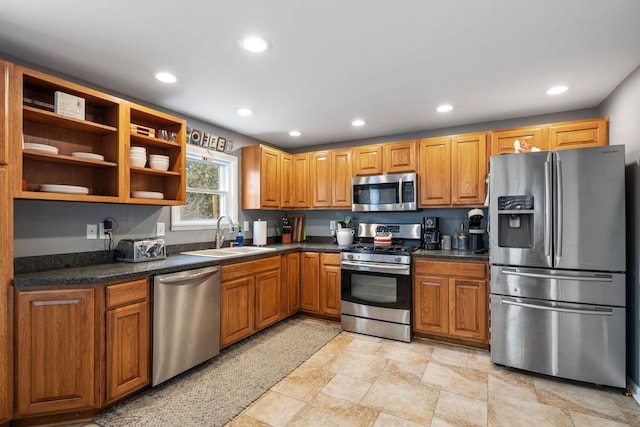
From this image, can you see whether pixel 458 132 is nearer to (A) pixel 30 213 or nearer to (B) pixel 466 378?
(B) pixel 466 378

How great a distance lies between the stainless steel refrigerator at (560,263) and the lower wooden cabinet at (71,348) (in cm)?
298

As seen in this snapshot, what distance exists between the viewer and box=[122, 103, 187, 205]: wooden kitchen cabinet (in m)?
2.73

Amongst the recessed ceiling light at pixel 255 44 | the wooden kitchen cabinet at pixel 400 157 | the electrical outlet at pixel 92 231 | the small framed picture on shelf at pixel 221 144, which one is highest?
the recessed ceiling light at pixel 255 44

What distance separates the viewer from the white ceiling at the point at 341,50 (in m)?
1.69

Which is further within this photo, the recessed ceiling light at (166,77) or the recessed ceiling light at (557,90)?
the recessed ceiling light at (557,90)

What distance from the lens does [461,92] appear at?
2.78 meters

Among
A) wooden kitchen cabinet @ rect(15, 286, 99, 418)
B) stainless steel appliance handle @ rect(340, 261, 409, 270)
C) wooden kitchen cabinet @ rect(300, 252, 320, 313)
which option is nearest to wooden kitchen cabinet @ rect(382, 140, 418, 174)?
stainless steel appliance handle @ rect(340, 261, 409, 270)

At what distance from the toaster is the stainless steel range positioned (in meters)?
1.96

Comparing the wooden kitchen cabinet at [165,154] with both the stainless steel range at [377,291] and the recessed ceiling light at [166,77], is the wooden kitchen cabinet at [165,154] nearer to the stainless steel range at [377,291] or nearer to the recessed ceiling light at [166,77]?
the recessed ceiling light at [166,77]

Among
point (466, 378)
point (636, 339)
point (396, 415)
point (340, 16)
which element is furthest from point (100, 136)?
point (636, 339)

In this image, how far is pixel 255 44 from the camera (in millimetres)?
2012

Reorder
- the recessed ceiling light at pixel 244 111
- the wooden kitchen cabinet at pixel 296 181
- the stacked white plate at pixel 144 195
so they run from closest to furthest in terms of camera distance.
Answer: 1. the stacked white plate at pixel 144 195
2. the recessed ceiling light at pixel 244 111
3. the wooden kitchen cabinet at pixel 296 181

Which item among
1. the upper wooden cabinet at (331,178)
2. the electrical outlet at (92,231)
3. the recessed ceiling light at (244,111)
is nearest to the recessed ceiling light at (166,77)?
the recessed ceiling light at (244,111)

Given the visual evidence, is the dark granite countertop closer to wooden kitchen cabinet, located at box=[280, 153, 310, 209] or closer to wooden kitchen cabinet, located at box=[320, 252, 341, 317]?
wooden kitchen cabinet, located at box=[320, 252, 341, 317]
